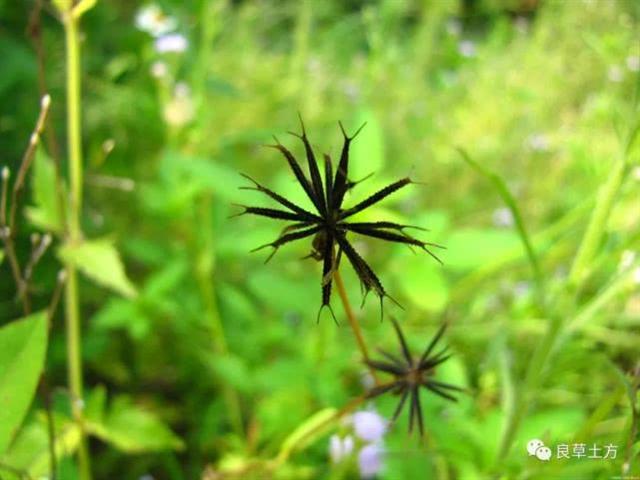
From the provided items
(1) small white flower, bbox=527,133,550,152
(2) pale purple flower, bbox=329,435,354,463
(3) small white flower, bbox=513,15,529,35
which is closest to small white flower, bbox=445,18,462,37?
(3) small white flower, bbox=513,15,529,35

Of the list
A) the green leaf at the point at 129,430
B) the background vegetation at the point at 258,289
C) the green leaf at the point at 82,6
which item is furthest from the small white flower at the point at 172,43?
the green leaf at the point at 129,430

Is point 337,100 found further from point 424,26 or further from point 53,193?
point 53,193

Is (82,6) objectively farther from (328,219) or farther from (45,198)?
(328,219)

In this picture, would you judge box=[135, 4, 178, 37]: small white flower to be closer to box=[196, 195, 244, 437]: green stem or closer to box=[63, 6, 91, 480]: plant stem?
box=[196, 195, 244, 437]: green stem

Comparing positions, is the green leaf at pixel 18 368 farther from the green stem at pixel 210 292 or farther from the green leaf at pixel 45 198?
the green stem at pixel 210 292

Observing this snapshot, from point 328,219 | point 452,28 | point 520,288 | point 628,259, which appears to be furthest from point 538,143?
point 328,219

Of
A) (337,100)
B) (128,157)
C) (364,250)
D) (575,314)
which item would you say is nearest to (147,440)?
(575,314)
